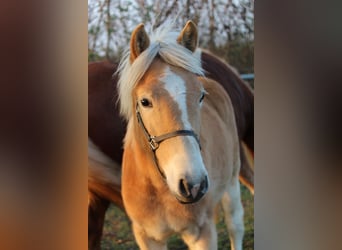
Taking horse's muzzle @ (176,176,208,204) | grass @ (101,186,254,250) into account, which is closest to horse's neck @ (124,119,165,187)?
horse's muzzle @ (176,176,208,204)

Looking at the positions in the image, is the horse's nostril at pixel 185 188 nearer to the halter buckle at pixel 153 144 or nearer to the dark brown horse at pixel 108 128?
the halter buckle at pixel 153 144

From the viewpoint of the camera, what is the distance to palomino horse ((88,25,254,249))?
2023mm

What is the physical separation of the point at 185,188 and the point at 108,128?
504 millimetres

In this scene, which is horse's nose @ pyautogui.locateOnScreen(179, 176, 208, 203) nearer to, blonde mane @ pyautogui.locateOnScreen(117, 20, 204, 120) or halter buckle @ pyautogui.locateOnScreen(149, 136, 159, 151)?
halter buckle @ pyautogui.locateOnScreen(149, 136, 159, 151)

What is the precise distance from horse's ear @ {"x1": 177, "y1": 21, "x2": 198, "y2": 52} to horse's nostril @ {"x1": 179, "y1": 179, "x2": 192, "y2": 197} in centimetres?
66

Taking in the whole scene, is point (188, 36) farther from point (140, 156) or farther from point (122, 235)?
point (122, 235)

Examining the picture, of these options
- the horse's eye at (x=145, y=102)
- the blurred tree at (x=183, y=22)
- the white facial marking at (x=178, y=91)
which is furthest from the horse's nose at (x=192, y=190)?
the blurred tree at (x=183, y=22)

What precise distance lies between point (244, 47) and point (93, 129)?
34.7 inches

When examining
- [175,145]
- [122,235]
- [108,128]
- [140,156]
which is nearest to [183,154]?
[175,145]

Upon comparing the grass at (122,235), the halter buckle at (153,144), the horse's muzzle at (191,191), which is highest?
the halter buckle at (153,144)

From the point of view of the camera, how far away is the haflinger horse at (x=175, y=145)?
6.04 ft

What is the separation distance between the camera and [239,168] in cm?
208

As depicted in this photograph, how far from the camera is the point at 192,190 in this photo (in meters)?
1.87
